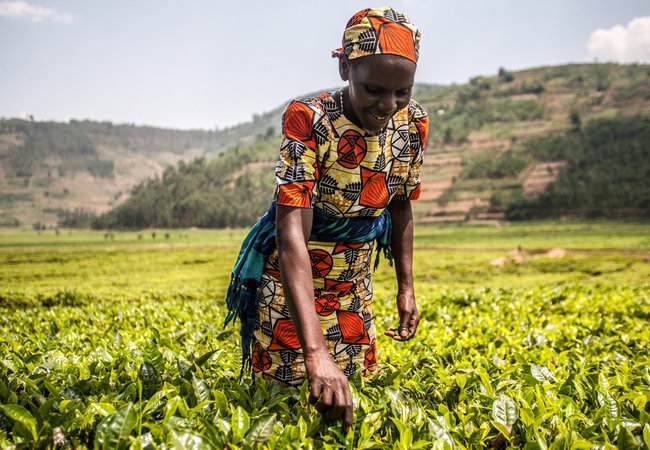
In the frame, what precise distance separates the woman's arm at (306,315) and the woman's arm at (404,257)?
712mm

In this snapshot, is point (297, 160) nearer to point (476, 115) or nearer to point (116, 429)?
point (116, 429)

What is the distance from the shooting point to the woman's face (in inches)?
68.6

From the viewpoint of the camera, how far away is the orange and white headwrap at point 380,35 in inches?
68.4

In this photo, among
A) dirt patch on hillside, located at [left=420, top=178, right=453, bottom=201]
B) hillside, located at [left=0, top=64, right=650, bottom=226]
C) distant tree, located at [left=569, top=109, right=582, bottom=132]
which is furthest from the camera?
distant tree, located at [left=569, top=109, right=582, bottom=132]

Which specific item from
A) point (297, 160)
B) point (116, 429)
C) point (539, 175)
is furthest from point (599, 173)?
point (116, 429)

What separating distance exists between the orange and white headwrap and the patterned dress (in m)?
0.24

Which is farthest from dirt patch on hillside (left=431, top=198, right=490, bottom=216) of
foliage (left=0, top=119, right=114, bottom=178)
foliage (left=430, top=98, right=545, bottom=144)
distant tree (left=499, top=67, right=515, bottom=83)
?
foliage (left=0, top=119, right=114, bottom=178)

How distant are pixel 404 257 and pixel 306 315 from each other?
2.87 feet

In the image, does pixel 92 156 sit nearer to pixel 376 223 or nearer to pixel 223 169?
pixel 223 169

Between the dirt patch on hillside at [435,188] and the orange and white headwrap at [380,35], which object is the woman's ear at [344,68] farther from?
the dirt patch on hillside at [435,188]

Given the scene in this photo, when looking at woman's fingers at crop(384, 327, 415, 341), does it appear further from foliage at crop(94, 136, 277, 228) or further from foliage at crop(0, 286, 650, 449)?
foliage at crop(94, 136, 277, 228)

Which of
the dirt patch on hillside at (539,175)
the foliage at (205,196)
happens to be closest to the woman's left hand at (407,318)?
the foliage at (205,196)

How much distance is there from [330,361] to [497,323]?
137 inches

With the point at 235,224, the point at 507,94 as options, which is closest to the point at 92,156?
the point at 235,224
